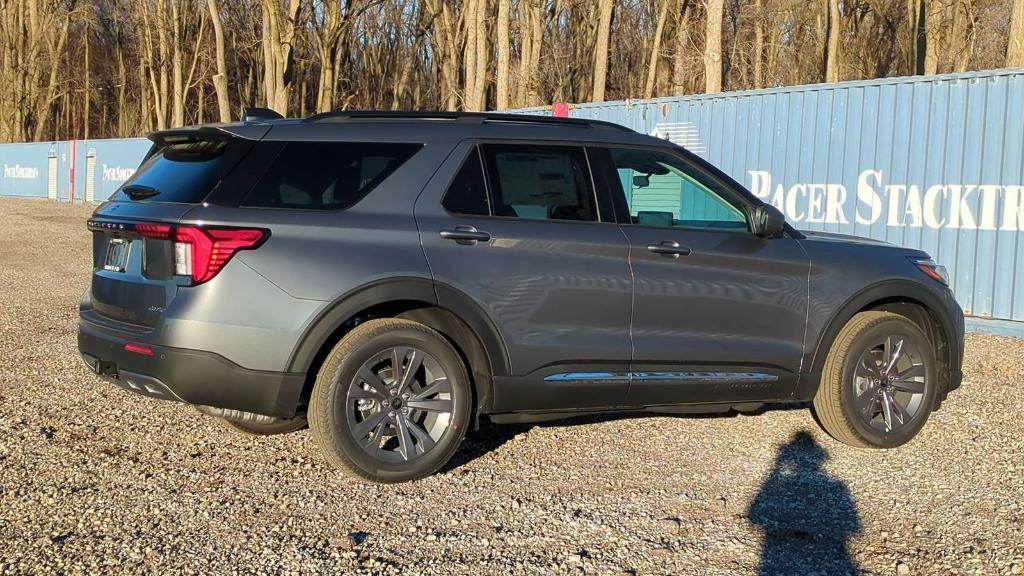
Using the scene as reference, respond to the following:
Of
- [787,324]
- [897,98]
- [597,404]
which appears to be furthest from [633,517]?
[897,98]

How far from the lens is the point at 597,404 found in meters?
5.39

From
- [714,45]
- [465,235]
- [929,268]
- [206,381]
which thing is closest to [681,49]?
[714,45]

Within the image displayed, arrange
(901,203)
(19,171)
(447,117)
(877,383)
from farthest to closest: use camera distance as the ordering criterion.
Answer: (19,171) → (901,203) → (877,383) → (447,117)

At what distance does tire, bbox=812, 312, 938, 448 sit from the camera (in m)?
6.00

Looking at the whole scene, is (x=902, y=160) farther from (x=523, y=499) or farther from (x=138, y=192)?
(x=138, y=192)

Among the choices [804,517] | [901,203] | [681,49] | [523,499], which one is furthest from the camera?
[681,49]

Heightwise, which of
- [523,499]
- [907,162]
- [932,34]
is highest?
[932,34]

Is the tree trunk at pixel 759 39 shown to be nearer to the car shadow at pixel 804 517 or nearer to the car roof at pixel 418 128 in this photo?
the car roof at pixel 418 128

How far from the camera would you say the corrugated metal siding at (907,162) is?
10930 millimetres

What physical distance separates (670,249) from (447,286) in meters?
1.23

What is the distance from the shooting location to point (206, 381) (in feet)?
15.3

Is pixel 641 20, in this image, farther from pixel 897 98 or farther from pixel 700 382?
pixel 700 382

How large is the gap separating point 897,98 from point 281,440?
853 cm

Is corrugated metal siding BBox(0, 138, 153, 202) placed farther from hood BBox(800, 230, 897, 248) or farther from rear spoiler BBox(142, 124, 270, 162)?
hood BBox(800, 230, 897, 248)
